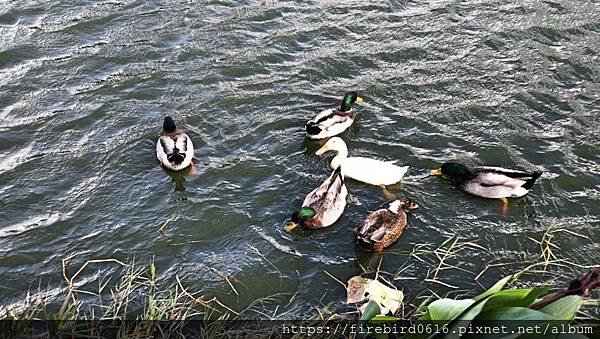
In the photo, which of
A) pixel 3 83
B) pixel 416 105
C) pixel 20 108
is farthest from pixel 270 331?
pixel 3 83

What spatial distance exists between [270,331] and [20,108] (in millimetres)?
4942

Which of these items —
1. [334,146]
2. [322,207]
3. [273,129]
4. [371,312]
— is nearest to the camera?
[371,312]

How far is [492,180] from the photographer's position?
6.80 metres

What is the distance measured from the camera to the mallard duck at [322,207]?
253 inches

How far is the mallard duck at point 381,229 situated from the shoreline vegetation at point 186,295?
0.54ft

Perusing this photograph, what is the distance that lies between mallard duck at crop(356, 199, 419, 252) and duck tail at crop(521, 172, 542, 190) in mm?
1315

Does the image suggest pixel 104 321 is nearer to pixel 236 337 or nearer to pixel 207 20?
pixel 236 337

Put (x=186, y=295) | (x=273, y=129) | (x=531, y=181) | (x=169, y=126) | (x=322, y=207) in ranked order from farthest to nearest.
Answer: (x=273, y=129) → (x=169, y=126) → (x=531, y=181) → (x=322, y=207) → (x=186, y=295)

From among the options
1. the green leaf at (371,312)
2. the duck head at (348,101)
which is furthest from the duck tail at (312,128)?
the green leaf at (371,312)

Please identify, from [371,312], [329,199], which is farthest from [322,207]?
[371,312]

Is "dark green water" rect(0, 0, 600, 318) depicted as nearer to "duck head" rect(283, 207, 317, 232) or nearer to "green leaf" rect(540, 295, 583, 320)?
"duck head" rect(283, 207, 317, 232)

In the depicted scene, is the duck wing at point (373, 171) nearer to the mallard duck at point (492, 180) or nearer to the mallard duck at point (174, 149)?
the mallard duck at point (492, 180)

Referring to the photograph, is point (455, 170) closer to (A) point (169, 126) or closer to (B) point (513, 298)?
(A) point (169, 126)

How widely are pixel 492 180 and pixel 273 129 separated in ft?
8.33
